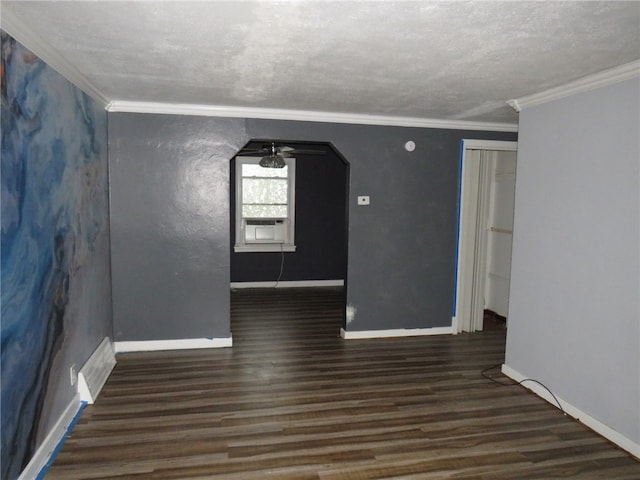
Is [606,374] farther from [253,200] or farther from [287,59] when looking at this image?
[253,200]

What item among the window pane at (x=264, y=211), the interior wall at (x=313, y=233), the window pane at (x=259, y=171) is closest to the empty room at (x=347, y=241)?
the window pane at (x=259, y=171)

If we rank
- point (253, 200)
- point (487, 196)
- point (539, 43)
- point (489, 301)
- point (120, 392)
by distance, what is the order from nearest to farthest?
1. point (539, 43)
2. point (120, 392)
3. point (487, 196)
4. point (489, 301)
5. point (253, 200)

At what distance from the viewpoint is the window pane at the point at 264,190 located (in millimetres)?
7293

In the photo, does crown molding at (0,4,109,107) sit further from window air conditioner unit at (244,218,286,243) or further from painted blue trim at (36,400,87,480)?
window air conditioner unit at (244,218,286,243)

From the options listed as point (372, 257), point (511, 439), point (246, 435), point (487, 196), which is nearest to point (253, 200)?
point (372, 257)

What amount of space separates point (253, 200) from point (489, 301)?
395cm

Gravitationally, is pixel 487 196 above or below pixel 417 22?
below

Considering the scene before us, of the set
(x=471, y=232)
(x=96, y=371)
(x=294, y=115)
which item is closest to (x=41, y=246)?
(x=96, y=371)

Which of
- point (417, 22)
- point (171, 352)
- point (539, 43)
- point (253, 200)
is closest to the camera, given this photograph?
point (417, 22)

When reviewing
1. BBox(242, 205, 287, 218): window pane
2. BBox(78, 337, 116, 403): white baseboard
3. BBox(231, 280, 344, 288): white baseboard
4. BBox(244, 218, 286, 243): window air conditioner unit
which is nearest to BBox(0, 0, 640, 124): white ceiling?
BBox(78, 337, 116, 403): white baseboard

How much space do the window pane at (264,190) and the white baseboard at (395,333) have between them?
311cm

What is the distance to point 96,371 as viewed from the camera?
3488 mm

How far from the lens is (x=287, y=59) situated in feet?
8.94

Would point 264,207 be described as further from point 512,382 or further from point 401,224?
point 512,382
